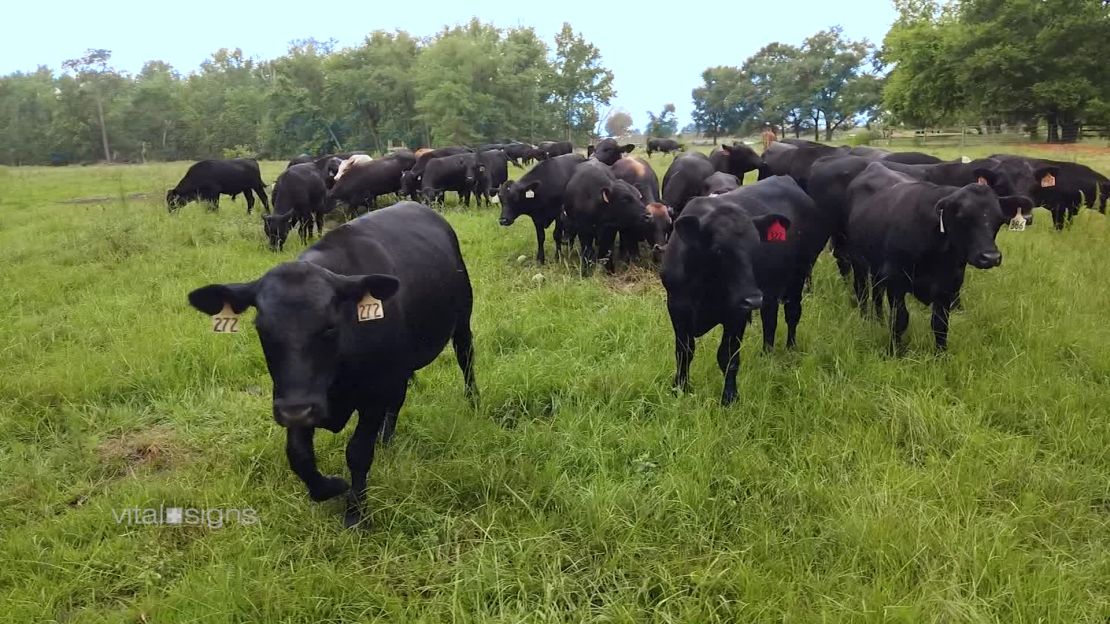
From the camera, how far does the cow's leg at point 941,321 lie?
18.1 ft

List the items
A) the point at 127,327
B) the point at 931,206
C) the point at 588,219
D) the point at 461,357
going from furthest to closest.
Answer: the point at 588,219 < the point at 127,327 < the point at 931,206 < the point at 461,357

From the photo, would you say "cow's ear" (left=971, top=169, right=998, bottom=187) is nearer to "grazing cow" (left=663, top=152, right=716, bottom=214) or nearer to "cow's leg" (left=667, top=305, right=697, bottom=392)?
"grazing cow" (left=663, top=152, right=716, bottom=214)

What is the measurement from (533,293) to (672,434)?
3.89 meters

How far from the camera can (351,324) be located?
3289 millimetres

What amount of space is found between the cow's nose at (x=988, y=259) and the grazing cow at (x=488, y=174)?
1211 cm

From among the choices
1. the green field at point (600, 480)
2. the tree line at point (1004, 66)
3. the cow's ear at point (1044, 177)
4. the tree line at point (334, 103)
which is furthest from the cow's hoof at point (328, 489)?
the tree line at point (334, 103)

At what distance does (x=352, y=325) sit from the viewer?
330 centimetres

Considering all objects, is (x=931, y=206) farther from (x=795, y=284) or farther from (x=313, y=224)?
(x=313, y=224)

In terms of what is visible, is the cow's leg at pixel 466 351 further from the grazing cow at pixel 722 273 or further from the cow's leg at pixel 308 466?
the cow's leg at pixel 308 466

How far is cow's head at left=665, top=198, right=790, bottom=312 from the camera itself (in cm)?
455

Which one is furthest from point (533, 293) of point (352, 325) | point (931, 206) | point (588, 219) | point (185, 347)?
point (352, 325)

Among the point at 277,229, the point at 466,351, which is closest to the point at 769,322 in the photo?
the point at 466,351

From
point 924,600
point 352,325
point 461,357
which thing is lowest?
point 924,600

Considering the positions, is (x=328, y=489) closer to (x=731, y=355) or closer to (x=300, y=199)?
(x=731, y=355)
